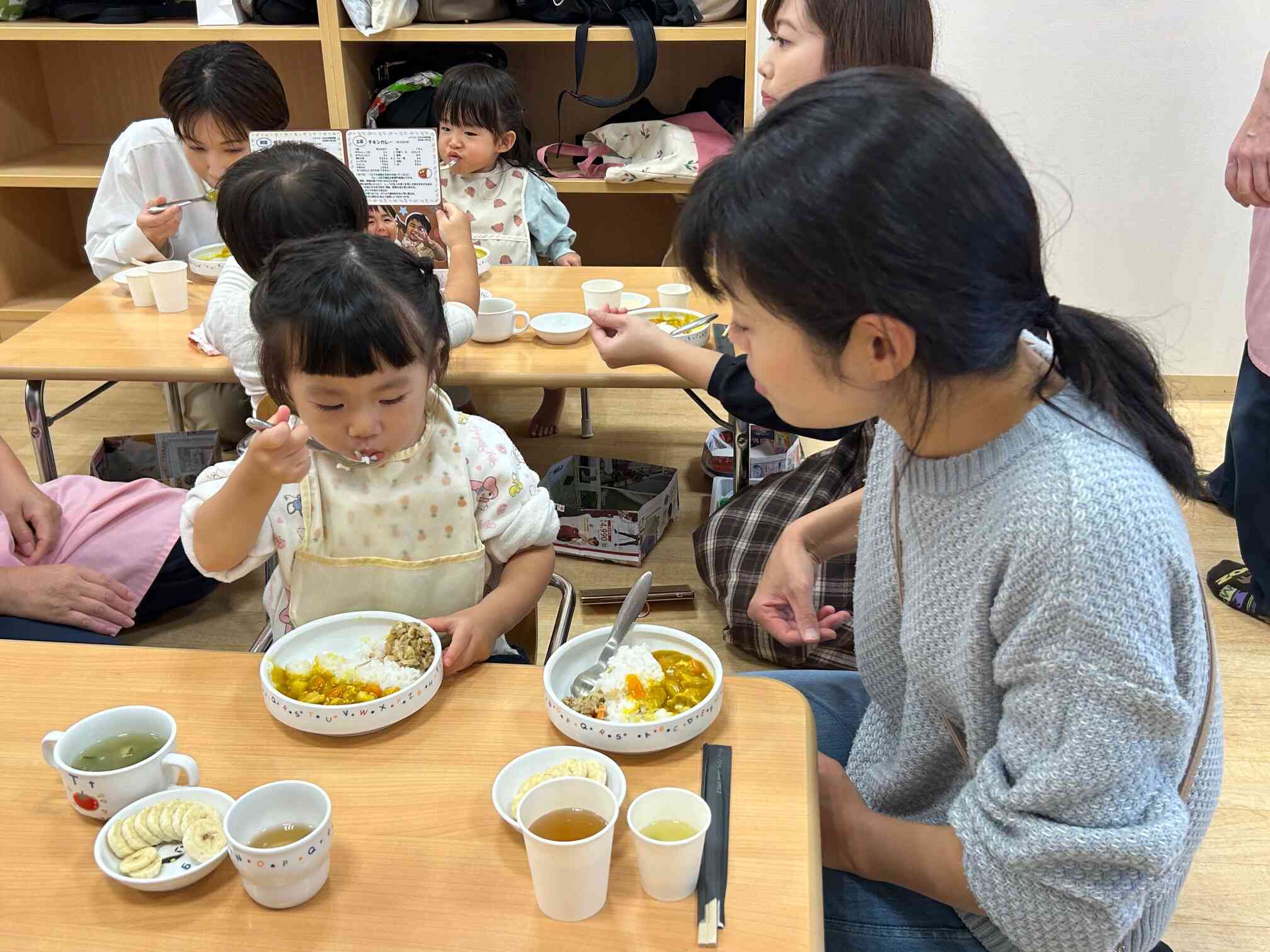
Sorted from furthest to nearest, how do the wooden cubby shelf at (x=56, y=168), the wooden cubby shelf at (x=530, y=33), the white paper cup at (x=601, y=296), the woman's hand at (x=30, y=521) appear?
the wooden cubby shelf at (x=56, y=168)
the wooden cubby shelf at (x=530, y=33)
the white paper cup at (x=601, y=296)
the woman's hand at (x=30, y=521)

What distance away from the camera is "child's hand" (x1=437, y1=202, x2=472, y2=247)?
2139 millimetres

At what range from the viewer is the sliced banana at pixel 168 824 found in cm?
89

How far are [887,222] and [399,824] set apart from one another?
2.11 ft

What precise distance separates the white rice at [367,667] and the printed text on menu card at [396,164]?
121 centimetres

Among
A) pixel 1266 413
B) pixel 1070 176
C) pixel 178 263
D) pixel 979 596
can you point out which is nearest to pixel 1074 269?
pixel 1070 176

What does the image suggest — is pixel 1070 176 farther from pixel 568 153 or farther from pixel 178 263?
pixel 178 263

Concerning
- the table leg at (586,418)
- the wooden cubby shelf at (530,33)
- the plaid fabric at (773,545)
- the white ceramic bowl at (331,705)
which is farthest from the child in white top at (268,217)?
the wooden cubby shelf at (530,33)

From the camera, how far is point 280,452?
1.09 meters

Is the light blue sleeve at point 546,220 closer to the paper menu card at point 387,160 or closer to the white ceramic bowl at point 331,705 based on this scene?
the paper menu card at point 387,160

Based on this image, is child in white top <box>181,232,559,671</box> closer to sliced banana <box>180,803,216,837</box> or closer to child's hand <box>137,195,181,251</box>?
sliced banana <box>180,803,216,837</box>

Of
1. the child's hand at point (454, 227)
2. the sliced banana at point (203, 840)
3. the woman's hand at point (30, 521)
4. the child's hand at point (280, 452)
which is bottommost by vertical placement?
the woman's hand at point (30, 521)

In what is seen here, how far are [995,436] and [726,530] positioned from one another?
1.47 meters

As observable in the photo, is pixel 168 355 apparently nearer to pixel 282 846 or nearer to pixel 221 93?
pixel 221 93

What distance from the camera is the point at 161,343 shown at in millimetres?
2125
